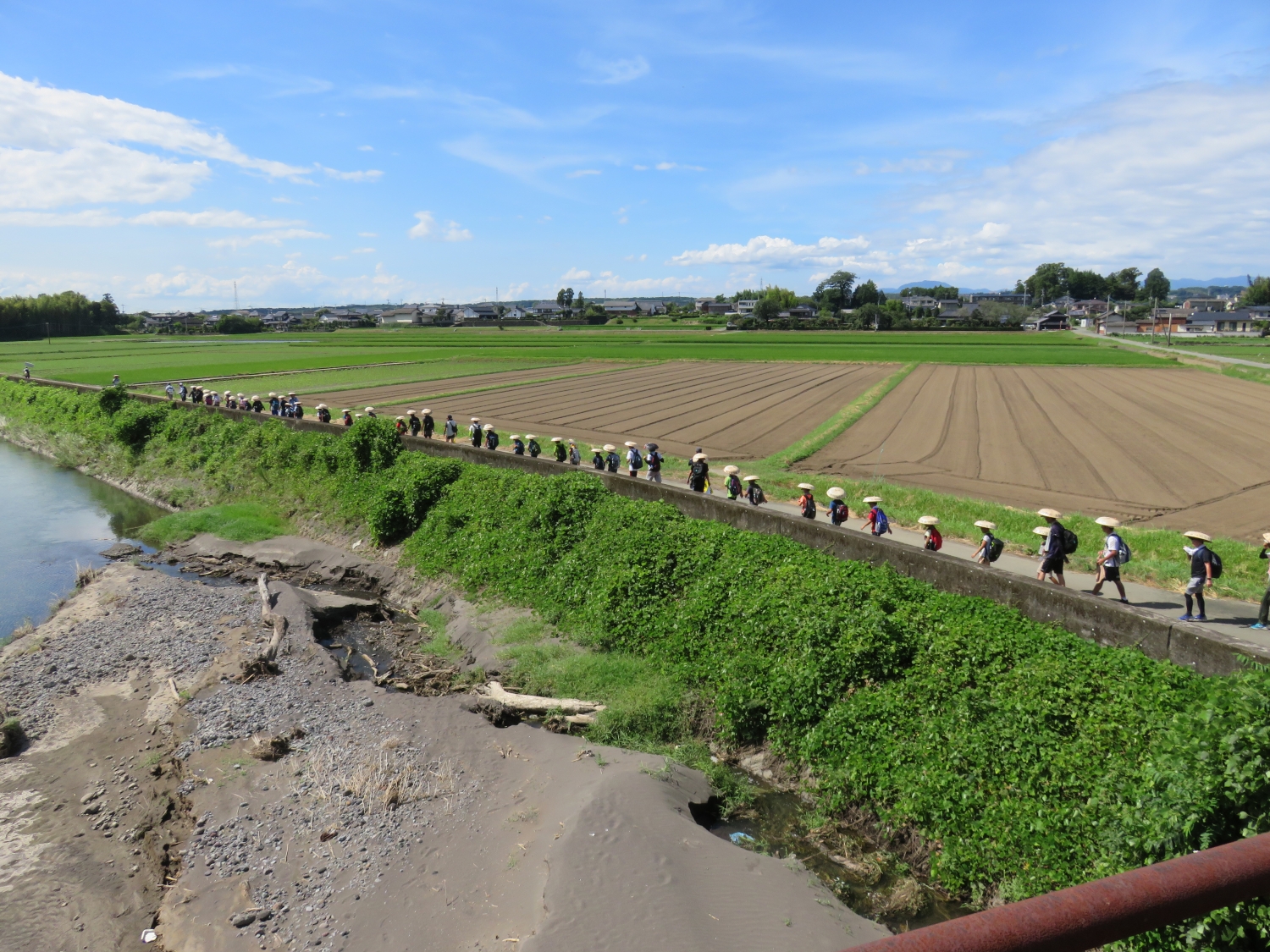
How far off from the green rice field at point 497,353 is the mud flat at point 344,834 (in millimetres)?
46526

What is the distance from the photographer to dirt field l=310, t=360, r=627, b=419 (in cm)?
4650

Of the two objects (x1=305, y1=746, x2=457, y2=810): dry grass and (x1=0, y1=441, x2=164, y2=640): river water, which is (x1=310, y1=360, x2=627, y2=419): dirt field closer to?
(x1=0, y1=441, x2=164, y2=640): river water

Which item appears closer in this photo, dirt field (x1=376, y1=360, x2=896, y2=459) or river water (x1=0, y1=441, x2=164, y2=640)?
river water (x1=0, y1=441, x2=164, y2=640)

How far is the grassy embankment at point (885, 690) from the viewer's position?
736 cm

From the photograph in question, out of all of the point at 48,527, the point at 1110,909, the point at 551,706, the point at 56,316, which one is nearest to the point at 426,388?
the point at 48,527

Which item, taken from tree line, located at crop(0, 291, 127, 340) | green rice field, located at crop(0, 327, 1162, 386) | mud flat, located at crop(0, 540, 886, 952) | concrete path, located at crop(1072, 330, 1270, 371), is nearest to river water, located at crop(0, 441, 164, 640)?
mud flat, located at crop(0, 540, 886, 952)

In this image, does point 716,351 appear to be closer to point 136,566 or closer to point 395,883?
point 136,566

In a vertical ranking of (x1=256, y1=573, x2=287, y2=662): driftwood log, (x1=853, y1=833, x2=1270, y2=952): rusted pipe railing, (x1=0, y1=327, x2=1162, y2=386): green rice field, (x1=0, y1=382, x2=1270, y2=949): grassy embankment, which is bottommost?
(x1=256, y1=573, x2=287, y2=662): driftwood log

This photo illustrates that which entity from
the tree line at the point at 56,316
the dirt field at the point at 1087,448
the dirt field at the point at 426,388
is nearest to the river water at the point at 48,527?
the dirt field at the point at 426,388

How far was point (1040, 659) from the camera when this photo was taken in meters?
9.95

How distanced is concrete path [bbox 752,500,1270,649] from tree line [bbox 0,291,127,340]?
147045 mm

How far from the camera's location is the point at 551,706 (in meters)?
12.9

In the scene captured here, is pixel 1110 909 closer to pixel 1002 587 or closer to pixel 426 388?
→ pixel 1002 587

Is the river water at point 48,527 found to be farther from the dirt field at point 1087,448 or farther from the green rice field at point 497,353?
the green rice field at point 497,353
